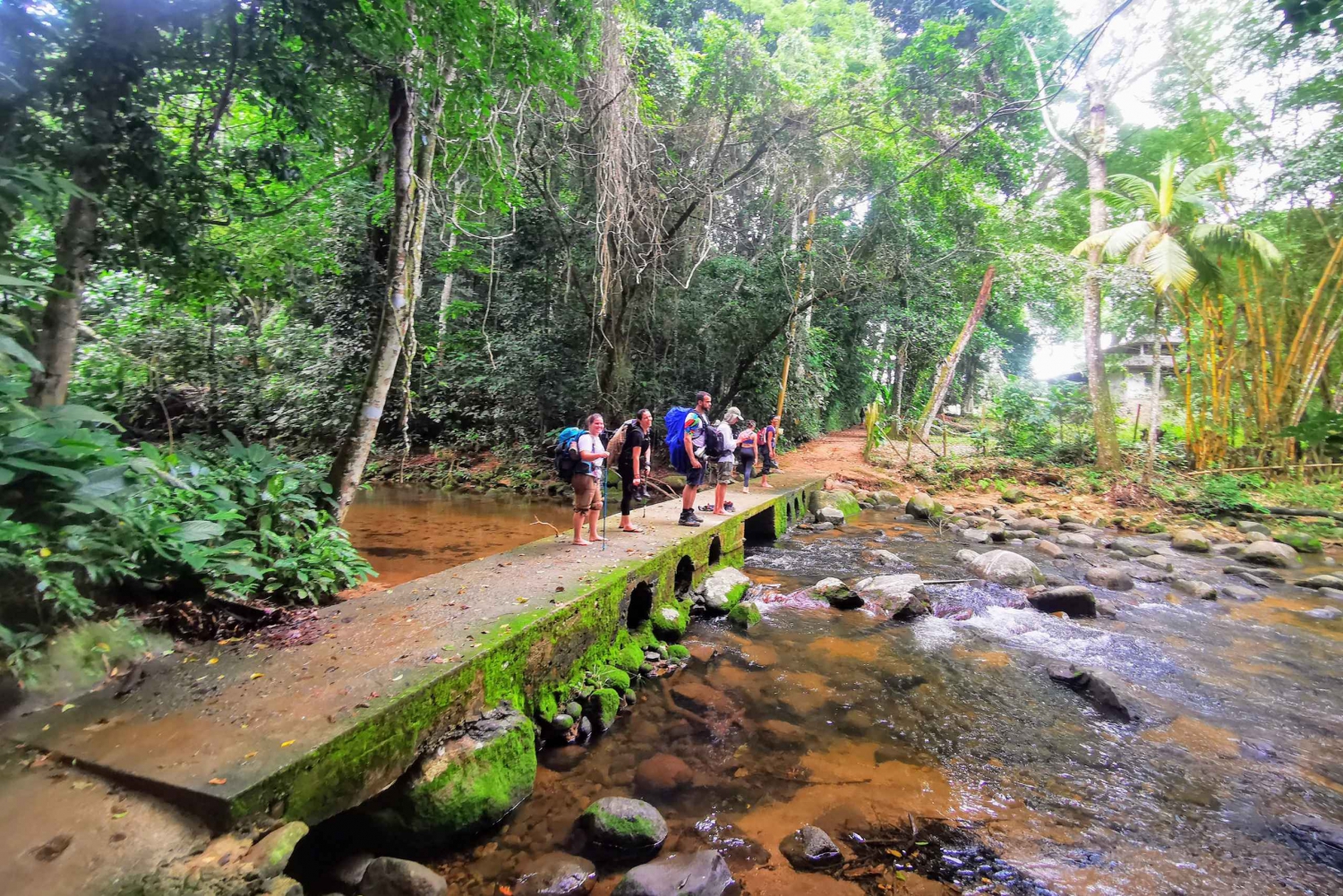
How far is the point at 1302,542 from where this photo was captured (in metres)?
10.5

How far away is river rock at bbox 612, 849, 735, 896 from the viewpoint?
8.75ft

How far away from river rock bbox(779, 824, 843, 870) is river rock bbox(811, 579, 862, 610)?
3.98 metres

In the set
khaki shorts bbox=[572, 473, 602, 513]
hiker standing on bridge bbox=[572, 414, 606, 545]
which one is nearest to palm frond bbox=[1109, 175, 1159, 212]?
hiker standing on bridge bbox=[572, 414, 606, 545]

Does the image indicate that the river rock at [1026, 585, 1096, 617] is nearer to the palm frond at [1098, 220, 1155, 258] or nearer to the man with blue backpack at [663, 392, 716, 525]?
the man with blue backpack at [663, 392, 716, 525]

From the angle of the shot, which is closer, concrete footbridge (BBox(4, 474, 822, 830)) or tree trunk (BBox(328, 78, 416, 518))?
concrete footbridge (BBox(4, 474, 822, 830))

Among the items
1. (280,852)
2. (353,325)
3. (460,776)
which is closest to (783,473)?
(353,325)

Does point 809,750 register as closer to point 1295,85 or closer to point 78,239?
point 78,239

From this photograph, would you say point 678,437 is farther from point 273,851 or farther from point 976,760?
point 273,851

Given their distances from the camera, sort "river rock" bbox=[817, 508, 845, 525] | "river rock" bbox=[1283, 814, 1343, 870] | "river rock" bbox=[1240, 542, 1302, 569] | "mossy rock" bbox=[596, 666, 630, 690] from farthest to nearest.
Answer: "river rock" bbox=[817, 508, 845, 525], "river rock" bbox=[1240, 542, 1302, 569], "mossy rock" bbox=[596, 666, 630, 690], "river rock" bbox=[1283, 814, 1343, 870]

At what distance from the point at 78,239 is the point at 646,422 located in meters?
5.07

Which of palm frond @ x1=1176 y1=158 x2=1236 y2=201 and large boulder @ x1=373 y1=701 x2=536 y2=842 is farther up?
palm frond @ x1=1176 y1=158 x2=1236 y2=201

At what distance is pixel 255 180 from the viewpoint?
5.65 m

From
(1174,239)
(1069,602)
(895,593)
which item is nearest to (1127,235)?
(1174,239)

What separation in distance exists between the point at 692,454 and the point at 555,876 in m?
5.20
